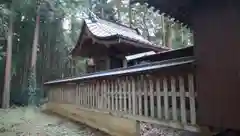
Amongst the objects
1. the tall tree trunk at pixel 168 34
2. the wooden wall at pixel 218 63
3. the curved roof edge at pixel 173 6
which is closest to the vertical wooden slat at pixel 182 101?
the wooden wall at pixel 218 63

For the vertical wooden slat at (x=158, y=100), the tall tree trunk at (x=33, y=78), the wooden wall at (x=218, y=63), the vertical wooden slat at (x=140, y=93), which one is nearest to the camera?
the wooden wall at (x=218, y=63)

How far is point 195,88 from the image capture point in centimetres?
348

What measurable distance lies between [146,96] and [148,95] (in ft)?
0.20

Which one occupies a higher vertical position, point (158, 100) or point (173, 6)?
point (173, 6)

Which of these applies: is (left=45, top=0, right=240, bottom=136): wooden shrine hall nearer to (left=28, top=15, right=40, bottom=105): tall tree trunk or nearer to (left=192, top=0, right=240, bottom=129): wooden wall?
(left=192, top=0, right=240, bottom=129): wooden wall

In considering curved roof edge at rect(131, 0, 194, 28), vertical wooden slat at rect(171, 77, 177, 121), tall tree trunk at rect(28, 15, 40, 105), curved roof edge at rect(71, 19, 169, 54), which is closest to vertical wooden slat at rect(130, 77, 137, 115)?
vertical wooden slat at rect(171, 77, 177, 121)

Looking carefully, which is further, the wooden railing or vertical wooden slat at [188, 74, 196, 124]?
the wooden railing

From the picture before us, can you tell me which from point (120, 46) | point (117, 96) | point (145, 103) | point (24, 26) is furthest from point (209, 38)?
point (24, 26)

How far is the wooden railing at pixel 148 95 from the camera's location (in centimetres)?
367

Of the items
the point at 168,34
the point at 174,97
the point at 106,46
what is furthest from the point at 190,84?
the point at 168,34

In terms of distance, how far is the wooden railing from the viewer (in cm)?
367

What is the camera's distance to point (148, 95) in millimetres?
4531

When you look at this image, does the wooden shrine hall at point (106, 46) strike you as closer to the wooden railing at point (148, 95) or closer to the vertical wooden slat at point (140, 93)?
the wooden railing at point (148, 95)

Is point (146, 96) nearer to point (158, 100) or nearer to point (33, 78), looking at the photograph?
point (158, 100)
